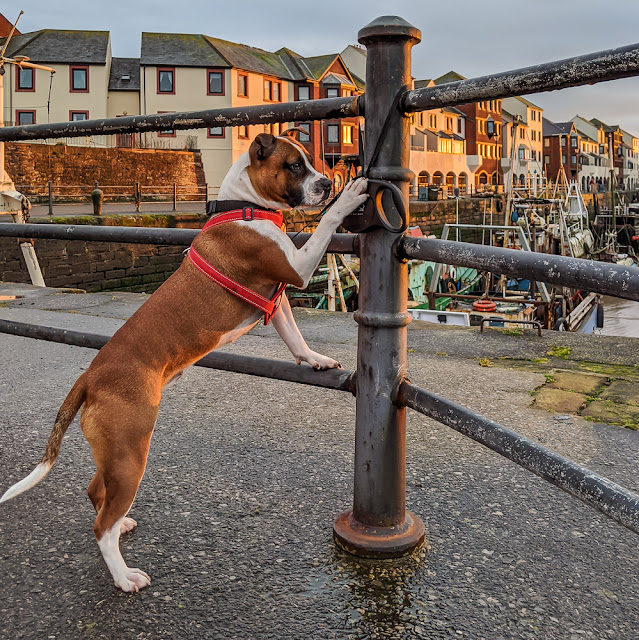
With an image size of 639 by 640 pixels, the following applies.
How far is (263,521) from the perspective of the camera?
2357mm

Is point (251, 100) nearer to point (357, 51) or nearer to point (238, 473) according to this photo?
point (357, 51)

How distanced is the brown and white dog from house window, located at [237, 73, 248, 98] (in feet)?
149

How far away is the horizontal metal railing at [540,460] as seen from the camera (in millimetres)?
1408

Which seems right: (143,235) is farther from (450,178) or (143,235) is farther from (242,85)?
(450,178)

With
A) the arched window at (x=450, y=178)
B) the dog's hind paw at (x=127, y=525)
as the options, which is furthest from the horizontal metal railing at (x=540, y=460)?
the arched window at (x=450, y=178)

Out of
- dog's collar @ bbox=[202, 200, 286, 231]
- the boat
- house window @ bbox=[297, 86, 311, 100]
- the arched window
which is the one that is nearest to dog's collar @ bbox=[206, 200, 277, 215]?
dog's collar @ bbox=[202, 200, 286, 231]

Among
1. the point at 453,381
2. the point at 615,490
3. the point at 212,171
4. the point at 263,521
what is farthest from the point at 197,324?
the point at 212,171

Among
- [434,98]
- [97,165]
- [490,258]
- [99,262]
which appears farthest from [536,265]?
[97,165]

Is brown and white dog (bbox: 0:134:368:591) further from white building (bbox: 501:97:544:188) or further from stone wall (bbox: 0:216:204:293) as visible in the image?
white building (bbox: 501:97:544:188)

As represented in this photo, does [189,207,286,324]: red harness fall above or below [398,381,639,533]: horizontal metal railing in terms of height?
above

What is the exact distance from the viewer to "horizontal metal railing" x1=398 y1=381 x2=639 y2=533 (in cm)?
141

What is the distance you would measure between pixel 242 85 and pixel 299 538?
46.8 metres

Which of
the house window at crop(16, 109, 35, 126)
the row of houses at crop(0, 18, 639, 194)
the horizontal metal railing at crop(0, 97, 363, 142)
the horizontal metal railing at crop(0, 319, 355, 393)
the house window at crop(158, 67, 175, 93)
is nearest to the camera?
the horizontal metal railing at crop(0, 97, 363, 142)

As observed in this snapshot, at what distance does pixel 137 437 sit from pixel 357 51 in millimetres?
61379
